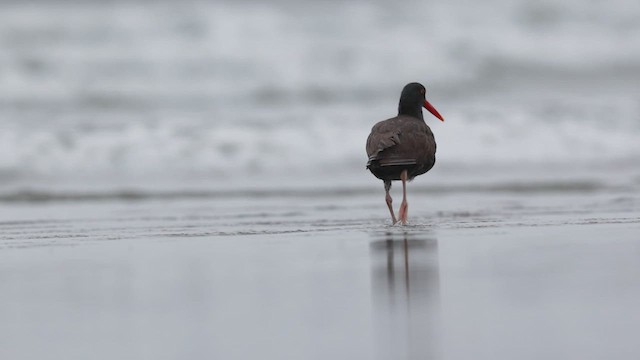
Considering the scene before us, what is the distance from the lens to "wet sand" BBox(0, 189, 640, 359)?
4.16 meters

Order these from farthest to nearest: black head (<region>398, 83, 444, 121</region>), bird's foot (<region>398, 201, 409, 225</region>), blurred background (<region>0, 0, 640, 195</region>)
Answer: blurred background (<region>0, 0, 640, 195</region>) → black head (<region>398, 83, 444, 121</region>) → bird's foot (<region>398, 201, 409, 225</region>)

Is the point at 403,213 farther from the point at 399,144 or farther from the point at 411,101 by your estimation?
the point at 411,101

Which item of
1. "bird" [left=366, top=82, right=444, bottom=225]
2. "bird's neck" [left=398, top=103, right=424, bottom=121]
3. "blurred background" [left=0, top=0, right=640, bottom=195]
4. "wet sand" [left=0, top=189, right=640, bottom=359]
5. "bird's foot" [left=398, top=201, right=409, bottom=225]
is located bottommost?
"wet sand" [left=0, top=189, right=640, bottom=359]

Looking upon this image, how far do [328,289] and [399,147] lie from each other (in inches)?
174

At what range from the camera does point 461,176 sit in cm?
1784

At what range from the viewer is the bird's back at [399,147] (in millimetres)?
9732

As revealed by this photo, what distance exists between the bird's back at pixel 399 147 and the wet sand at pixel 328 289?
17.8 inches

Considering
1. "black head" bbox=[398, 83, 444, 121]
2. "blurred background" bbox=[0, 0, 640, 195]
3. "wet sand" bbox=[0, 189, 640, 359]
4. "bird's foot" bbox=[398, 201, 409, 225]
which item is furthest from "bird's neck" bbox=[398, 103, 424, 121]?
"blurred background" bbox=[0, 0, 640, 195]

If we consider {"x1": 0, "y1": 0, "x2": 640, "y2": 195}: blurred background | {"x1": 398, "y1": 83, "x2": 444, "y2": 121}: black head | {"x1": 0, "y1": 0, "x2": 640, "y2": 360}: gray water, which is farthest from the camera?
{"x1": 0, "y1": 0, "x2": 640, "y2": 195}: blurred background

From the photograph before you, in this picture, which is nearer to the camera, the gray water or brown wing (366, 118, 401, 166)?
the gray water

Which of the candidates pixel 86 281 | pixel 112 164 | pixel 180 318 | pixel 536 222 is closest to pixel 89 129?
pixel 112 164

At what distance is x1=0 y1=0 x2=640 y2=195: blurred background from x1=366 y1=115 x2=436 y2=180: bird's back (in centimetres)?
636

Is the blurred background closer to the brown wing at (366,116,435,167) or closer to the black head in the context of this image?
the black head

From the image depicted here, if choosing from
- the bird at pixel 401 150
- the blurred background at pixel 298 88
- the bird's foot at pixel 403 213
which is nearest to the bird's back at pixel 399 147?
the bird at pixel 401 150
